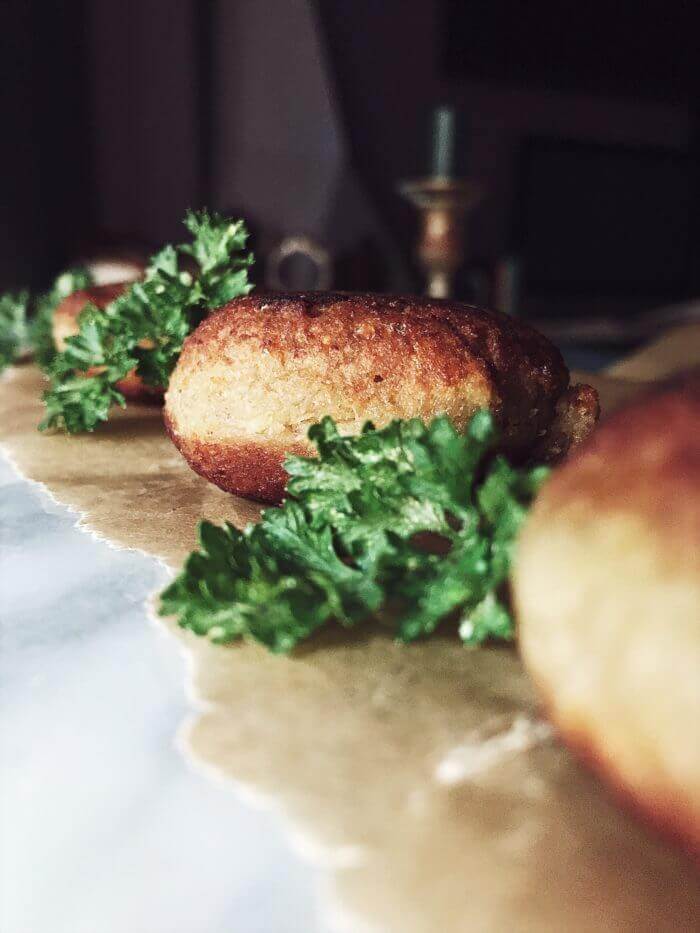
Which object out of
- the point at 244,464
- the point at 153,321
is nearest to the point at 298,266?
the point at 153,321

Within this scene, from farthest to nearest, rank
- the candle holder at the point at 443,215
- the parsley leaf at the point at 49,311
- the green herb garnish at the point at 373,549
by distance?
1. the candle holder at the point at 443,215
2. the parsley leaf at the point at 49,311
3. the green herb garnish at the point at 373,549

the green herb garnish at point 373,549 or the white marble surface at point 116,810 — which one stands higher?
the green herb garnish at point 373,549

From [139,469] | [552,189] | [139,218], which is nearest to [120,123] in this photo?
[139,218]

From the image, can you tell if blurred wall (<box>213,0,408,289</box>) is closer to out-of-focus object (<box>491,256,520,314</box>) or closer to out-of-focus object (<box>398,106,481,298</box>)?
out-of-focus object (<box>491,256,520,314</box>)

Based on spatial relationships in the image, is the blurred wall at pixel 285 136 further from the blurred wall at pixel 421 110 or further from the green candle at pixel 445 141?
the green candle at pixel 445 141

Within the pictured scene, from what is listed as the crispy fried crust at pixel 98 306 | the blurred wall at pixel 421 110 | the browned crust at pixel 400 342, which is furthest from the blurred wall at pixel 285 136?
the browned crust at pixel 400 342

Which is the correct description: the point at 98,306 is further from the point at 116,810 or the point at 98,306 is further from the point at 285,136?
the point at 285,136

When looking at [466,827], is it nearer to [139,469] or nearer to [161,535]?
[161,535]
